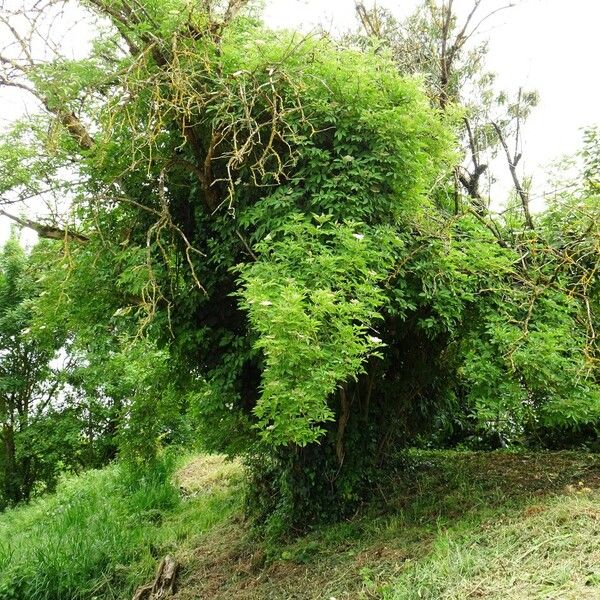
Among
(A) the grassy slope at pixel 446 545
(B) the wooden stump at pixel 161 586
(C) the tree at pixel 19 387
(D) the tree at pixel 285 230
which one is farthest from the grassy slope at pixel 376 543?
(C) the tree at pixel 19 387

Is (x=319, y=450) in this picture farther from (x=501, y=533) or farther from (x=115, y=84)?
(x=115, y=84)

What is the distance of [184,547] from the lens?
23.2 ft

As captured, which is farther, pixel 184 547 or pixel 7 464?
pixel 7 464

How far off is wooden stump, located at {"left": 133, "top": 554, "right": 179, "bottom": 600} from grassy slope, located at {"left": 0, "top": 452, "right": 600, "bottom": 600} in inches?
5.0

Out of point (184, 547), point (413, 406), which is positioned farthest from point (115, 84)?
point (184, 547)

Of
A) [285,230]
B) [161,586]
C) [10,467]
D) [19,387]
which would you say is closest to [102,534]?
[161,586]

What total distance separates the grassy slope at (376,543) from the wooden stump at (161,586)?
0.13 metres

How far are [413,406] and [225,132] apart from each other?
12.1ft

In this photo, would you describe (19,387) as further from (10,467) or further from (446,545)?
(446,545)

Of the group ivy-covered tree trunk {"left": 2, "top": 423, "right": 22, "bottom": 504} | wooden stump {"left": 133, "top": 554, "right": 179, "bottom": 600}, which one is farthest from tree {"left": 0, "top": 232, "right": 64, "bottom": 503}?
wooden stump {"left": 133, "top": 554, "right": 179, "bottom": 600}

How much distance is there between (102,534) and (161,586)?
144 cm

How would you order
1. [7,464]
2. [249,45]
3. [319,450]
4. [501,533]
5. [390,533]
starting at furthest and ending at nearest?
[7,464], [319,450], [390,533], [249,45], [501,533]

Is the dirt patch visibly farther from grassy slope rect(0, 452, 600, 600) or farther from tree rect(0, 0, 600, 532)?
tree rect(0, 0, 600, 532)

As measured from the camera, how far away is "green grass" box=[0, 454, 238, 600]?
20.8 ft
